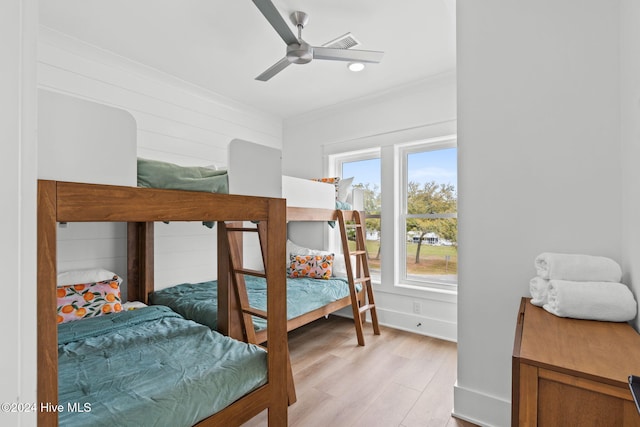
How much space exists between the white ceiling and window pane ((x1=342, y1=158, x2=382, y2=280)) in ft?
3.13

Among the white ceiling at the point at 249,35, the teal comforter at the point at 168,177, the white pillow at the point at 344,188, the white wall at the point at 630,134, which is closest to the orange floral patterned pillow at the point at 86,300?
the teal comforter at the point at 168,177

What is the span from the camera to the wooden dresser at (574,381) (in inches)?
30.3

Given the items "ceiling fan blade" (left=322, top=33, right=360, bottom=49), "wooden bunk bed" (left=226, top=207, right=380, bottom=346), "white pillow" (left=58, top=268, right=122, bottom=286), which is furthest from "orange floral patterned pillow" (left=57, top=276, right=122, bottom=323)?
"ceiling fan blade" (left=322, top=33, right=360, bottom=49)

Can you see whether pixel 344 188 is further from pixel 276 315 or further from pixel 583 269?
pixel 583 269

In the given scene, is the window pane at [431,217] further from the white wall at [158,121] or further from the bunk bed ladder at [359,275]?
the white wall at [158,121]

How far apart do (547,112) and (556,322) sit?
1088 millimetres

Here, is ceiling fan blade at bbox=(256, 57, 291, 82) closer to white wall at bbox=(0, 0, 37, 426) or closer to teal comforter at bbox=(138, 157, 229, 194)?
teal comforter at bbox=(138, 157, 229, 194)

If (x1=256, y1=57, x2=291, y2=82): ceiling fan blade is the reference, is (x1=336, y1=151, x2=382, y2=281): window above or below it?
below

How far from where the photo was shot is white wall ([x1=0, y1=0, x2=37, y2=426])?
0.52 metres

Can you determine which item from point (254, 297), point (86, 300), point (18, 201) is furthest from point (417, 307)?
point (18, 201)

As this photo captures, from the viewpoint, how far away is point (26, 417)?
552 millimetres

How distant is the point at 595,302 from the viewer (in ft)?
3.82

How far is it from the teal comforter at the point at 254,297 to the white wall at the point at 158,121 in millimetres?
336

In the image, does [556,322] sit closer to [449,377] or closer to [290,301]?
[449,377]
